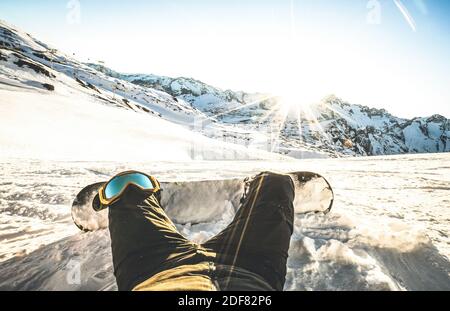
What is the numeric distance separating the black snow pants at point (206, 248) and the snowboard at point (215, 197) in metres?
Result: 0.72

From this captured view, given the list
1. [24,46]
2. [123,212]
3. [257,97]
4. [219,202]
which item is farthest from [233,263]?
[257,97]

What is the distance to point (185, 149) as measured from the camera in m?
14.0

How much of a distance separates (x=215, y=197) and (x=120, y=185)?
121 cm

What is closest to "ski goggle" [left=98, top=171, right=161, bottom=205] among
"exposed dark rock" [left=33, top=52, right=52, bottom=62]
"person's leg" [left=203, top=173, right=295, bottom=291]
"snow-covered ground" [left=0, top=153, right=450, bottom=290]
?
"snow-covered ground" [left=0, top=153, right=450, bottom=290]

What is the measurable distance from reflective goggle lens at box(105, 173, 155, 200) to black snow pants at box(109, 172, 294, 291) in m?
0.07

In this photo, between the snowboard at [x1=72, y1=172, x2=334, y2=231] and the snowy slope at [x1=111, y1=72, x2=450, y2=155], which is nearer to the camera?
the snowboard at [x1=72, y1=172, x2=334, y2=231]

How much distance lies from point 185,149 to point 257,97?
179357mm

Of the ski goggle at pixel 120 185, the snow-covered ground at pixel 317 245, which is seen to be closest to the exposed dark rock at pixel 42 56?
the snow-covered ground at pixel 317 245

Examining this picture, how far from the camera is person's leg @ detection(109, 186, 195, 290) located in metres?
1.49

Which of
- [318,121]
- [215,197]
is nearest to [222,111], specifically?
[318,121]

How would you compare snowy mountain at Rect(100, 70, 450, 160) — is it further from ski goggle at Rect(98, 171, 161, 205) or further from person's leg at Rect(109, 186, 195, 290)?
person's leg at Rect(109, 186, 195, 290)

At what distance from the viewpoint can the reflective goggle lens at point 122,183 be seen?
2.06 metres

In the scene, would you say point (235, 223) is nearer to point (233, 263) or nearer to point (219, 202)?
point (233, 263)

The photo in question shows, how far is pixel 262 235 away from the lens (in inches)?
66.1
